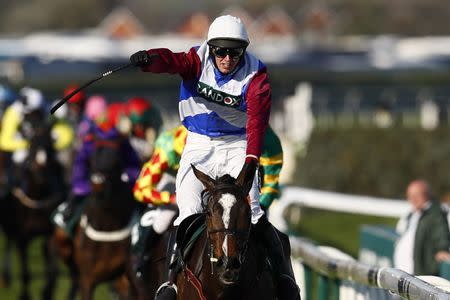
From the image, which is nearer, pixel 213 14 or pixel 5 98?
pixel 5 98

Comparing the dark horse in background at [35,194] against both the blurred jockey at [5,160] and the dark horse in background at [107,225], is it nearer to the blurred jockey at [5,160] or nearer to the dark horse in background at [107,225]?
the blurred jockey at [5,160]

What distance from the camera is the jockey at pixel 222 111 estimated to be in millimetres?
6238

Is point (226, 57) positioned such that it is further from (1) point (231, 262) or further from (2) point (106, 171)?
(2) point (106, 171)

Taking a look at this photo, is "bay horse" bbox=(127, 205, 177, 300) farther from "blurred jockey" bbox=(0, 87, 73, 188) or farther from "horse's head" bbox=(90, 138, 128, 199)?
"blurred jockey" bbox=(0, 87, 73, 188)

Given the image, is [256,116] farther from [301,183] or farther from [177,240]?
[301,183]

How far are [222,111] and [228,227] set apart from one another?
1.06m

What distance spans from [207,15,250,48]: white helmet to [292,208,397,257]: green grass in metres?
10.4

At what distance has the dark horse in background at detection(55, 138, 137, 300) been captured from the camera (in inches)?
410

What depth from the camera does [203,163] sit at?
659cm

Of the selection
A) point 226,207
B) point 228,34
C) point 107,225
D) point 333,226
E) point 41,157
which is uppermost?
point 228,34

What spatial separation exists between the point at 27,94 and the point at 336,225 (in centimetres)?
761

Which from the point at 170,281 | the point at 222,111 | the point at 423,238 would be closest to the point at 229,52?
the point at 222,111

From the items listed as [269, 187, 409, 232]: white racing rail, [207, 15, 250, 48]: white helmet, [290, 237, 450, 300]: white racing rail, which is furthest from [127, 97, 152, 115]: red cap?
[207, 15, 250, 48]: white helmet

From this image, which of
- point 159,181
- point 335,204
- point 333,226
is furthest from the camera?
point 333,226
